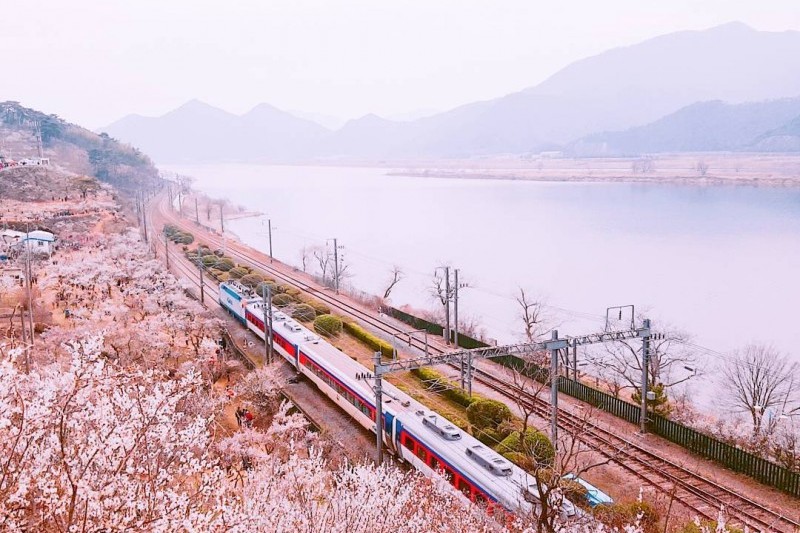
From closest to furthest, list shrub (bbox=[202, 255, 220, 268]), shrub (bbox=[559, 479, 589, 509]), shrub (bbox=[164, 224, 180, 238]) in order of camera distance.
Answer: shrub (bbox=[559, 479, 589, 509])
shrub (bbox=[202, 255, 220, 268])
shrub (bbox=[164, 224, 180, 238])

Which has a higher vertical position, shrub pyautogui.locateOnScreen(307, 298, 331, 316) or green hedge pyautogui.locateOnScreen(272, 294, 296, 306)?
green hedge pyautogui.locateOnScreen(272, 294, 296, 306)

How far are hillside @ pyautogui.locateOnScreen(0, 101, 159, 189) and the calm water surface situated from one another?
60.5ft

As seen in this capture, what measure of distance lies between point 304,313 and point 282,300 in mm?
2075

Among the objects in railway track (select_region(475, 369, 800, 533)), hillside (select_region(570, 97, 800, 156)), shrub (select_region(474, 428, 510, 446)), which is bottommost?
railway track (select_region(475, 369, 800, 533))

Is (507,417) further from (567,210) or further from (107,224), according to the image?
(567,210)

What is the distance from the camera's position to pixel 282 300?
32.1m

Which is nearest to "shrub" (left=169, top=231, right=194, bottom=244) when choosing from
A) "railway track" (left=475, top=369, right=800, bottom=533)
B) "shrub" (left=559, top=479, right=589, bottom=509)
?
"railway track" (left=475, top=369, right=800, bottom=533)

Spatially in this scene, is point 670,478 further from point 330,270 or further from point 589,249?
point 589,249

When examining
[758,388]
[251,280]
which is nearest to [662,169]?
[251,280]

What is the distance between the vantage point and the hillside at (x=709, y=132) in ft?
483

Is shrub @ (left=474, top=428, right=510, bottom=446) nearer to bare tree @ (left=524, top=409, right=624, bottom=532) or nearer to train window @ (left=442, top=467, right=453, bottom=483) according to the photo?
bare tree @ (left=524, top=409, right=624, bottom=532)

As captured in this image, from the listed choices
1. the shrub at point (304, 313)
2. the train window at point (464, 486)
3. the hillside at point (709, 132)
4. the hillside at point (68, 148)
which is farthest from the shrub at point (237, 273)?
the hillside at point (709, 132)

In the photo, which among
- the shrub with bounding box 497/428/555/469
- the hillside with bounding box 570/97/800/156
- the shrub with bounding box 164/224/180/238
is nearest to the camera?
the shrub with bounding box 497/428/555/469

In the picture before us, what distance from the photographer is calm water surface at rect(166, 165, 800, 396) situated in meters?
35.0
